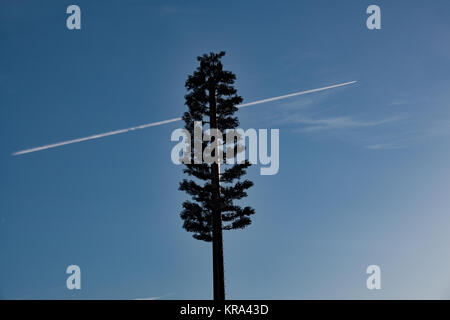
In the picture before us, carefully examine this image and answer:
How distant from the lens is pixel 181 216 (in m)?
23.5

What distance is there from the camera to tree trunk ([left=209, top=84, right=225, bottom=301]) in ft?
70.3

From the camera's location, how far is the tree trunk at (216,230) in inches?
844

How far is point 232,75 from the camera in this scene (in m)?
24.9

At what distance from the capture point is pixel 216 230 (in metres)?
23.0
